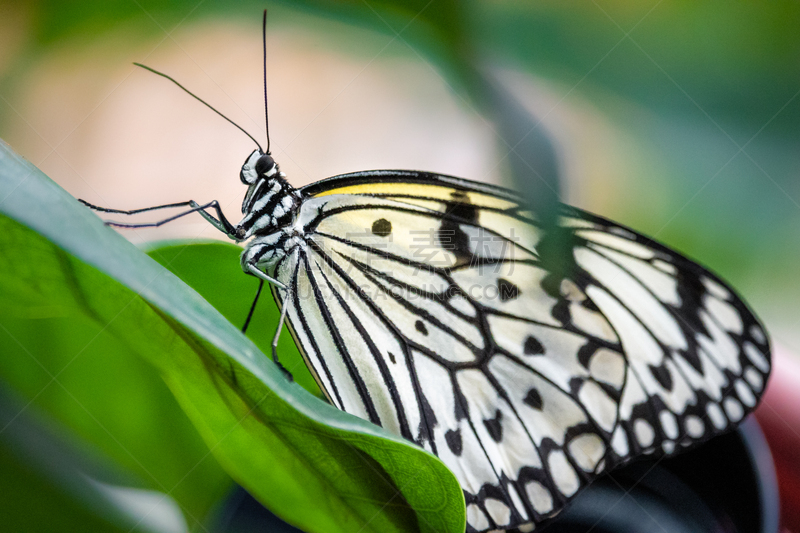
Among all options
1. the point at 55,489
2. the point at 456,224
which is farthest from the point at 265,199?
the point at 55,489

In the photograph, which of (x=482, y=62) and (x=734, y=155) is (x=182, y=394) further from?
(x=734, y=155)

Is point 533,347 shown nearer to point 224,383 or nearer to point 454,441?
point 454,441

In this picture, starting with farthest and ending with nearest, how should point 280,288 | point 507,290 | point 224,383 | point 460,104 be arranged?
point 460,104, point 507,290, point 280,288, point 224,383

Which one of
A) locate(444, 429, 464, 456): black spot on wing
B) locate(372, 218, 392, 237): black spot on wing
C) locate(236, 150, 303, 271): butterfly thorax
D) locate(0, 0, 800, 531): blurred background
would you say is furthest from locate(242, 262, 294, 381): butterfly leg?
locate(0, 0, 800, 531): blurred background

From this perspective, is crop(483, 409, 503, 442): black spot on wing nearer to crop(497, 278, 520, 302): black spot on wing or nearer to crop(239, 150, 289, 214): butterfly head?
crop(497, 278, 520, 302): black spot on wing

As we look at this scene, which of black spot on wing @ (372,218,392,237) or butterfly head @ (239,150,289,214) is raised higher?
black spot on wing @ (372,218,392,237)
